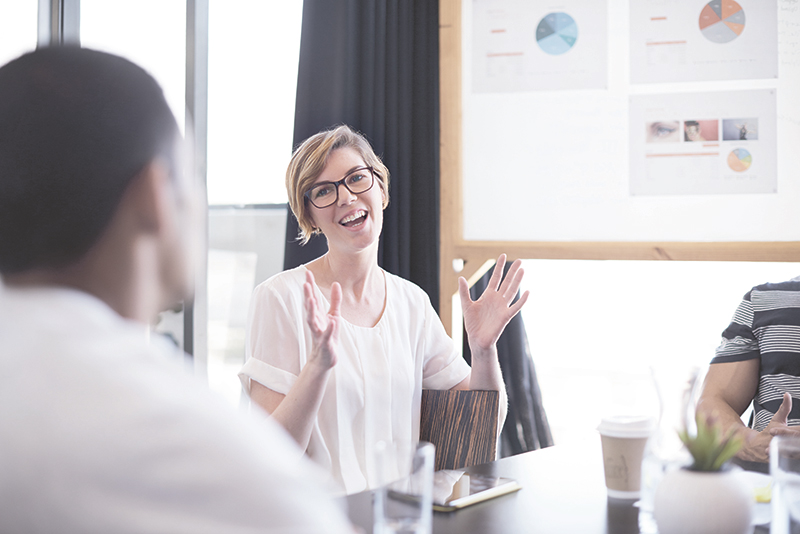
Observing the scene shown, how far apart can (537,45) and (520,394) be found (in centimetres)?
132

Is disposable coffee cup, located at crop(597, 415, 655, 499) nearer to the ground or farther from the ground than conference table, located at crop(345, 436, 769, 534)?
farther from the ground

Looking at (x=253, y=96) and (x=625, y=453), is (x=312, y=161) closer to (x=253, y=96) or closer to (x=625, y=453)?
(x=625, y=453)

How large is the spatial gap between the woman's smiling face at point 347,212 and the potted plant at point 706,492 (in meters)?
1.14

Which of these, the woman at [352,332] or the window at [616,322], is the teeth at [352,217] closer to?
the woman at [352,332]

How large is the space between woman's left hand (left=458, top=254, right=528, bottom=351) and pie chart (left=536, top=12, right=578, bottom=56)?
0.95 meters

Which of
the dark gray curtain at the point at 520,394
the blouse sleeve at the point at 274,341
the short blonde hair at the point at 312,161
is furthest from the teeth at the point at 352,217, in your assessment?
the dark gray curtain at the point at 520,394

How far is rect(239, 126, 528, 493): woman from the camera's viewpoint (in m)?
1.78

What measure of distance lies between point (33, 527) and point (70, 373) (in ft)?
0.35

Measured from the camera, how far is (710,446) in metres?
0.99

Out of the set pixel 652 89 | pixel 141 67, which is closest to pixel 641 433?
pixel 141 67

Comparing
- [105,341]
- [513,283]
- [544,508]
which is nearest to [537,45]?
[513,283]

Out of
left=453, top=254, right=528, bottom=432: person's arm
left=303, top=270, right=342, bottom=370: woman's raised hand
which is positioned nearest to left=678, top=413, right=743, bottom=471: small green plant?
left=303, top=270, right=342, bottom=370: woman's raised hand

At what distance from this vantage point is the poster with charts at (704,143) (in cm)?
227

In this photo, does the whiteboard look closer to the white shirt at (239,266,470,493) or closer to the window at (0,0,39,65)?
the white shirt at (239,266,470,493)
